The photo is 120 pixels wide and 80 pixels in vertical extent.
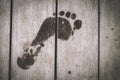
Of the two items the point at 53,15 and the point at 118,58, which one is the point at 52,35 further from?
the point at 118,58

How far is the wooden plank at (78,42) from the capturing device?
1.01m

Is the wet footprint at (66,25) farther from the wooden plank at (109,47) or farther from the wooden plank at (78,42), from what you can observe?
the wooden plank at (109,47)

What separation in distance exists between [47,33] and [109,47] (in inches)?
12.8

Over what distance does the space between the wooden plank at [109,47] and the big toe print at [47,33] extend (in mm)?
135

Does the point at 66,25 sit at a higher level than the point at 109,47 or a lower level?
higher

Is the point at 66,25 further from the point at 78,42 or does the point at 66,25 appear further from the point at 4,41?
the point at 4,41

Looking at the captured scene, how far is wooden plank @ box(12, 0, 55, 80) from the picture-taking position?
3.23ft

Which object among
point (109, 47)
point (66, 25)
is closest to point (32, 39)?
point (66, 25)

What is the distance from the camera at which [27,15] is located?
1.00 m

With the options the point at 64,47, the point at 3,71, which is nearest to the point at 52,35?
the point at 64,47

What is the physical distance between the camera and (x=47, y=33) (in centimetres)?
100

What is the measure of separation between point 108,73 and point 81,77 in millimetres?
142

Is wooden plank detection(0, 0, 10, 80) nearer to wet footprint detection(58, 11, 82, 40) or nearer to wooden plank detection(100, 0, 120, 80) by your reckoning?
wet footprint detection(58, 11, 82, 40)

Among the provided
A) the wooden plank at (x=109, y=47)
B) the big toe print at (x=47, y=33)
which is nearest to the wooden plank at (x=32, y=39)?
the big toe print at (x=47, y=33)
